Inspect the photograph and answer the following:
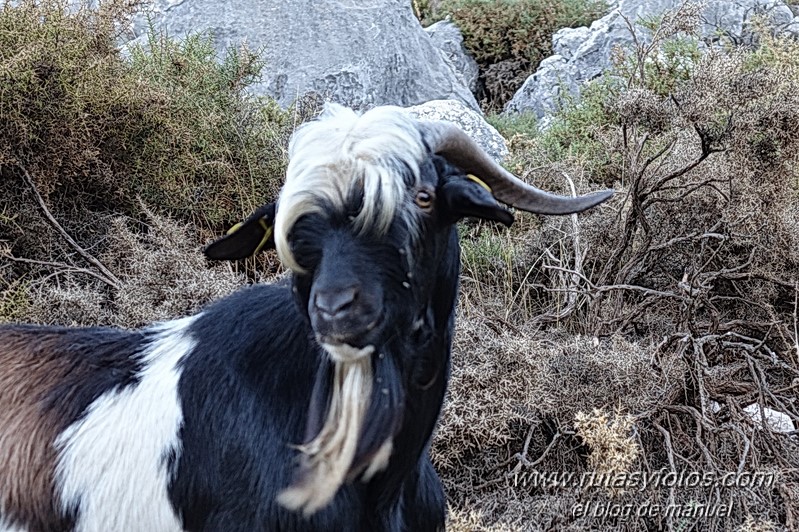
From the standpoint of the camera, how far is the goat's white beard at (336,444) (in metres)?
2.79

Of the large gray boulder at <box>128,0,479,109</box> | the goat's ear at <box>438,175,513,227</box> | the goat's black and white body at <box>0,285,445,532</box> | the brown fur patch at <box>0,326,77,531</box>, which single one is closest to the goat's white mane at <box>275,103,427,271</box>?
the goat's ear at <box>438,175,513,227</box>

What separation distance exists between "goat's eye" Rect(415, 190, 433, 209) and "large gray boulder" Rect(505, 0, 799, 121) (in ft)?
28.4

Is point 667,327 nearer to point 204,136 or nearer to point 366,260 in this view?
point 204,136

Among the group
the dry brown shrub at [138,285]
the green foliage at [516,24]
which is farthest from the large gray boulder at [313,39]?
the green foliage at [516,24]

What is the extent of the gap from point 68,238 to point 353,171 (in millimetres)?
4169

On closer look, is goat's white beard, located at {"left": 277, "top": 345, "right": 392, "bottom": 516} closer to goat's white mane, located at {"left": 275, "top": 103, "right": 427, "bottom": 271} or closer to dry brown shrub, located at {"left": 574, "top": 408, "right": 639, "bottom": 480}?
goat's white mane, located at {"left": 275, "top": 103, "right": 427, "bottom": 271}

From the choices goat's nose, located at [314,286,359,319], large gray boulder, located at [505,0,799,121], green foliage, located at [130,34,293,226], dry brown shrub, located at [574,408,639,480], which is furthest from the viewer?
large gray boulder, located at [505,0,799,121]

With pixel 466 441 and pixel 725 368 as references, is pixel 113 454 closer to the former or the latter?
pixel 466 441

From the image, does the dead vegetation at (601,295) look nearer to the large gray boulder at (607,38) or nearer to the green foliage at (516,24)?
the large gray boulder at (607,38)

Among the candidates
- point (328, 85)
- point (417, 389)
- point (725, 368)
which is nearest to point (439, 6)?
point (328, 85)

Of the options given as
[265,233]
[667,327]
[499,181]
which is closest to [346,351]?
[265,233]

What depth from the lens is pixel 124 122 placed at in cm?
683

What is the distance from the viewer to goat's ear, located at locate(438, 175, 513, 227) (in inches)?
110

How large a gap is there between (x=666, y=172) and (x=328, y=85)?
11.6 feet
